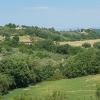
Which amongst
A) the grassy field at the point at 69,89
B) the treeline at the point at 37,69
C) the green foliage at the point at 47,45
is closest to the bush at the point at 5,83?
the treeline at the point at 37,69

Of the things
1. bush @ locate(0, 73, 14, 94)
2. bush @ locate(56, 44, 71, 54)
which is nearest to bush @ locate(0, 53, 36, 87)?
bush @ locate(0, 73, 14, 94)

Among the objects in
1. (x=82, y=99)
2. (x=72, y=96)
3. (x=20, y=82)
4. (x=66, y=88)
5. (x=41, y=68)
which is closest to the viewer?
(x=82, y=99)

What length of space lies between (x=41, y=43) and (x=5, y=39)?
11.5m

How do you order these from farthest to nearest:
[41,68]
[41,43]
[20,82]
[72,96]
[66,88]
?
[41,43] → [41,68] → [20,82] → [66,88] → [72,96]

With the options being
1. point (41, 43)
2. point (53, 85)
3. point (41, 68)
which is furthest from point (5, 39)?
point (53, 85)

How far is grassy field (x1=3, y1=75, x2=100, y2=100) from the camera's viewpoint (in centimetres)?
6087

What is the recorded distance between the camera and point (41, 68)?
8219 cm

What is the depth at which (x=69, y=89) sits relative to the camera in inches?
2662

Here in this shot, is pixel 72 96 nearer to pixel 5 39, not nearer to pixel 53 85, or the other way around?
pixel 53 85

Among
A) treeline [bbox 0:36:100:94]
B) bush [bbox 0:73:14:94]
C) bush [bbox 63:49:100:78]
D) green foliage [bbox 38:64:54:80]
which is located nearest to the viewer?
bush [bbox 0:73:14:94]

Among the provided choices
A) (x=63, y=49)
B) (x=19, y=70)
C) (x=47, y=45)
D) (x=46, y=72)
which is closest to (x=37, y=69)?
(x=46, y=72)

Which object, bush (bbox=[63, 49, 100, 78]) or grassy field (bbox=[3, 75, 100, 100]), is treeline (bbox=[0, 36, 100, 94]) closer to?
bush (bbox=[63, 49, 100, 78])

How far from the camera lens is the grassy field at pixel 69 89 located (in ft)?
200

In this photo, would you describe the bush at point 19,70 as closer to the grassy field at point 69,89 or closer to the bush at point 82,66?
the grassy field at point 69,89
